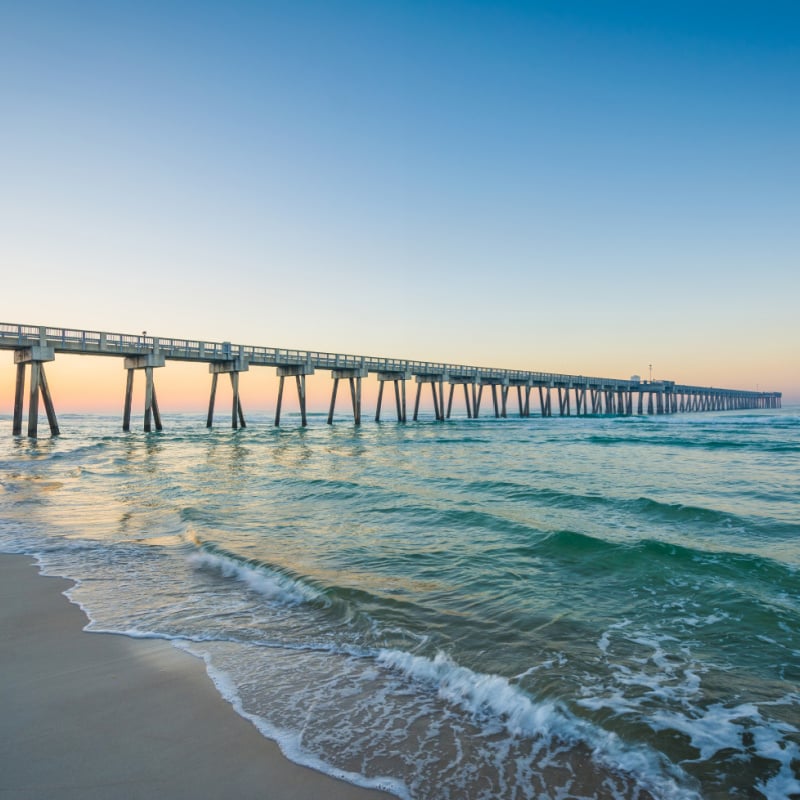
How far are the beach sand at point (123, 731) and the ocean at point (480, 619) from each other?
17cm

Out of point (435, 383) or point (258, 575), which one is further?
point (435, 383)

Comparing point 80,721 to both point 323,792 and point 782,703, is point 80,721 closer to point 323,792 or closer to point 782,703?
point 323,792

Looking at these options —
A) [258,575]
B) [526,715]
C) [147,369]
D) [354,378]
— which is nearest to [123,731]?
[526,715]

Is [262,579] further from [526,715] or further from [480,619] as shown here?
[526,715]

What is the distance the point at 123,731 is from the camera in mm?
3160

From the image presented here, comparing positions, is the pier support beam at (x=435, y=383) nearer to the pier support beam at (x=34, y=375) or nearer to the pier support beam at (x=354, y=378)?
the pier support beam at (x=354, y=378)

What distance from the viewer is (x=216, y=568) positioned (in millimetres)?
7000

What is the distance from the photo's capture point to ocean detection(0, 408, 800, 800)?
10.0ft

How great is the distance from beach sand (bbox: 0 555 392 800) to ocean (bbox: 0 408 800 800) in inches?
6.9

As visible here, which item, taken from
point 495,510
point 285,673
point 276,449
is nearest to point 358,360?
point 276,449

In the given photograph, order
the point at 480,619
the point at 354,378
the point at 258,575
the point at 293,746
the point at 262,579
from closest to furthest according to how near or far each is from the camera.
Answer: the point at 293,746
the point at 480,619
the point at 262,579
the point at 258,575
the point at 354,378

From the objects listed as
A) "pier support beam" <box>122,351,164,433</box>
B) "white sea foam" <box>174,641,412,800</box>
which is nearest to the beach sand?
"white sea foam" <box>174,641,412,800</box>

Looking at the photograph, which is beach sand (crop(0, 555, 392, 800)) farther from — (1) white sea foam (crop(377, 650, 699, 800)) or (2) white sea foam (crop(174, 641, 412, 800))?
(1) white sea foam (crop(377, 650, 699, 800))

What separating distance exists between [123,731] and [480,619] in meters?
3.24
